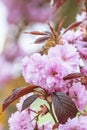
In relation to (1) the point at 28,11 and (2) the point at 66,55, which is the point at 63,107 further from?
(1) the point at 28,11

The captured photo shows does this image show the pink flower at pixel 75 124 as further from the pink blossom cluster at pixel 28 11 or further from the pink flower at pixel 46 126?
the pink blossom cluster at pixel 28 11

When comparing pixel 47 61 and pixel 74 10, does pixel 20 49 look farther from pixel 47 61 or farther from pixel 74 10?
pixel 47 61

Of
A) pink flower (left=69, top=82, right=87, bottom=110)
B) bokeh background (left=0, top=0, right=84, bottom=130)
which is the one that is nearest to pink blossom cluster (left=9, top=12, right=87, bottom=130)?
pink flower (left=69, top=82, right=87, bottom=110)

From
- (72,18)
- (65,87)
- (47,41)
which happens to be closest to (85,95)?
(65,87)

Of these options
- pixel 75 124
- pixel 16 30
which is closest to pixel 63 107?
pixel 75 124

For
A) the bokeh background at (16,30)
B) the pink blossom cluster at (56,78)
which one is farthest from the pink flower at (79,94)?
the bokeh background at (16,30)

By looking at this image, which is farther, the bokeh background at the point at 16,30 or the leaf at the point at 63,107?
the bokeh background at the point at 16,30
